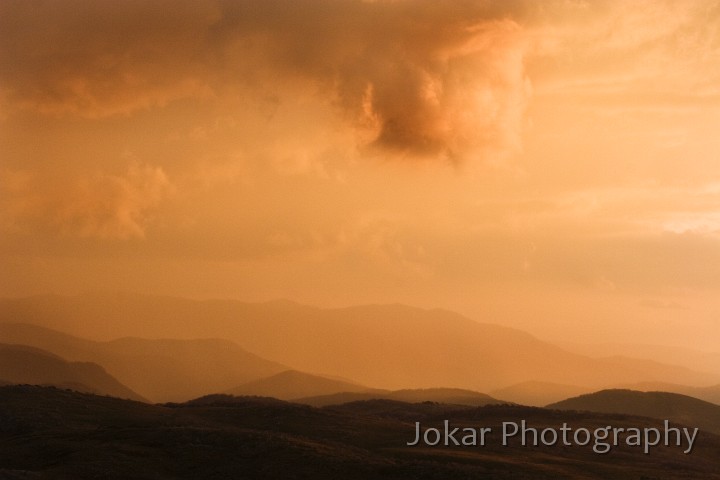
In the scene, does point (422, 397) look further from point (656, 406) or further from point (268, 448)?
point (268, 448)

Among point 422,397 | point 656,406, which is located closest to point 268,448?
point 656,406

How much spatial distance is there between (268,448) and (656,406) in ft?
233

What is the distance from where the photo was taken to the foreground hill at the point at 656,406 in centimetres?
9931

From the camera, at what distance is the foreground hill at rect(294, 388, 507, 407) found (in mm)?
150875

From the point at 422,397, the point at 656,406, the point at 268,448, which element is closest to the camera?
the point at 268,448

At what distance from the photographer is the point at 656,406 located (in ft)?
356

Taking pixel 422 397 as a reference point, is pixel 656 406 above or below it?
below

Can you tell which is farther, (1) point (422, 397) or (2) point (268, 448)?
(1) point (422, 397)

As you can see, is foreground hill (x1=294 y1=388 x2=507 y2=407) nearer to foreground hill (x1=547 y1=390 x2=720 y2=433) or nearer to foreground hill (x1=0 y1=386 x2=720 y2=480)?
foreground hill (x1=547 y1=390 x2=720 y2=433)

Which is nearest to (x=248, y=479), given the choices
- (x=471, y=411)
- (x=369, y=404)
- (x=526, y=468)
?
(x=526, y=468)

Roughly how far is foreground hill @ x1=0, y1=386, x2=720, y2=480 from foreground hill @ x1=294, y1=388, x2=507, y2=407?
7808 cm

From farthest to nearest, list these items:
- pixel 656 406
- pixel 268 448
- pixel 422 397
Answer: pixel 422 397 → pixel 656 406 → pixel 268 448

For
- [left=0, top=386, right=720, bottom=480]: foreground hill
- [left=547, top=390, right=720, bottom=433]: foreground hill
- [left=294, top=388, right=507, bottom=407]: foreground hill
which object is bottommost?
[left=0, top=386, right=720, bottom=480]: foreground hill

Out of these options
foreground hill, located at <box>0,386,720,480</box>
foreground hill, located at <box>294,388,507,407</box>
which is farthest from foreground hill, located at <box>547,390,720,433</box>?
foreground hill, located at <box>0,386,720,480</box>
